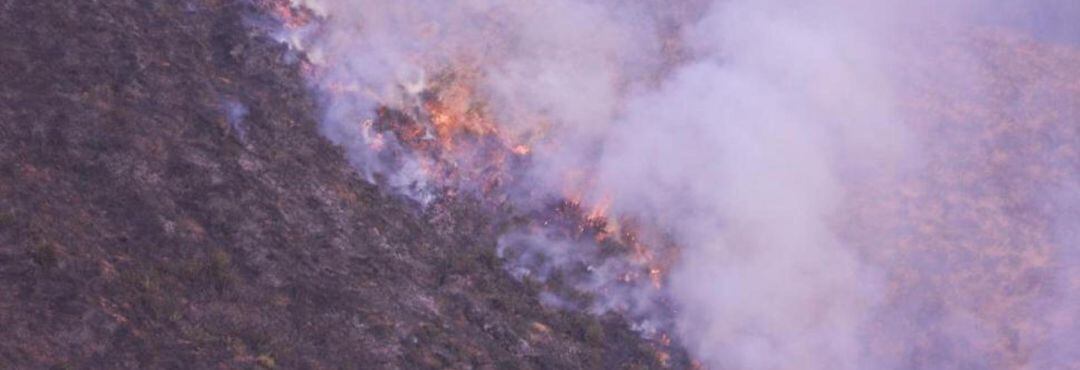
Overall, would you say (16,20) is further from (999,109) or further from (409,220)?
(999,109)

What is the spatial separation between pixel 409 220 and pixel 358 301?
2.24m

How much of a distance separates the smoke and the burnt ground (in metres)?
0.81

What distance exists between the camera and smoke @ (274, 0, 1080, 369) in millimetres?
12383

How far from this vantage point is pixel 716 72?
48.1ft

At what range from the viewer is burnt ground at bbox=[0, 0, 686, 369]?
23.1 feet

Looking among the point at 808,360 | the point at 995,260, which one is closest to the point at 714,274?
the point at 808,360

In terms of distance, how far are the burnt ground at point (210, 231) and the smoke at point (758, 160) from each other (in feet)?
2.65

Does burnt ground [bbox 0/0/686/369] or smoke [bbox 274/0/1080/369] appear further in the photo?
smoke [bbox 274/0/1080/369]

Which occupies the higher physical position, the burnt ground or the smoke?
the smoke

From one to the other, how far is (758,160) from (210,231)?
858 centimetres

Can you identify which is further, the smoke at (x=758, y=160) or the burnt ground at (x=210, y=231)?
the smoke at (x=758, y=160)

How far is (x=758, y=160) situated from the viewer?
13.6 m

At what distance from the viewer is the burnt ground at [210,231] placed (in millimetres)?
7031

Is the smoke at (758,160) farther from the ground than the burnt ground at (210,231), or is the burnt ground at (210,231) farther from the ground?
the smoke at (758,160)
